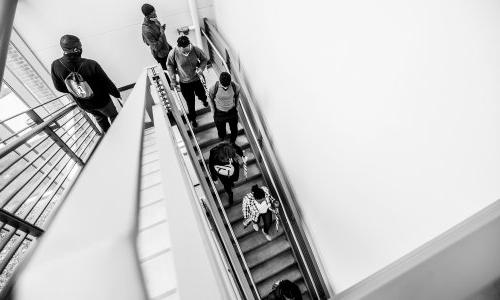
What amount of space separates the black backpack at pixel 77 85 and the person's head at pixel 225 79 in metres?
1.95

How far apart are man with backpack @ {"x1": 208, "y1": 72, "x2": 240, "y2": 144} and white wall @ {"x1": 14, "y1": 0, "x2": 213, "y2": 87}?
10.2ft

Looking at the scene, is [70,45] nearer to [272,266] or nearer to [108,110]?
[108,110]

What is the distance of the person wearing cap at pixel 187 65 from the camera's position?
448 cm

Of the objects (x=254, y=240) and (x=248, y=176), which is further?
(x=248, y=176)

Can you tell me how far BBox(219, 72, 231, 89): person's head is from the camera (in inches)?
167

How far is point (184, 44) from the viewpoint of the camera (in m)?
4.39

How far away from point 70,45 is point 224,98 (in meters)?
2.31

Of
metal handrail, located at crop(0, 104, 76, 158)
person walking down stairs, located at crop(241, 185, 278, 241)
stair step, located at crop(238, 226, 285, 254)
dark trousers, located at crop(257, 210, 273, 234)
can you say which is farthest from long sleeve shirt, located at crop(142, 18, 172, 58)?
stair step, located at crop(238, 226, 285, 254)

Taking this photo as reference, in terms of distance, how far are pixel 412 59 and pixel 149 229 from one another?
2.49 m

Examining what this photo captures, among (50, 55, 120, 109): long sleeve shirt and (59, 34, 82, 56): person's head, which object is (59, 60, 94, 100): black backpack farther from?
(59, 34, 82, 56): person's head

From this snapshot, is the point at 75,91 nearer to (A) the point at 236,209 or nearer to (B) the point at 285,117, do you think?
(B) the point at 285,117

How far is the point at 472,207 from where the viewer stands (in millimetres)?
2043

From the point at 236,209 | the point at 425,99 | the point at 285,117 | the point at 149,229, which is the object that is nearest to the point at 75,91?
the point at 149,229

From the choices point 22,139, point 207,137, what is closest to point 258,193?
point 207,137
